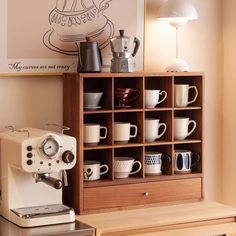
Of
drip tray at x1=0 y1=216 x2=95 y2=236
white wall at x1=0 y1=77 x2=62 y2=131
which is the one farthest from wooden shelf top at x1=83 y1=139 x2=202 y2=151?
drip tray at x1=0 y1=216 x2=95 y2=236

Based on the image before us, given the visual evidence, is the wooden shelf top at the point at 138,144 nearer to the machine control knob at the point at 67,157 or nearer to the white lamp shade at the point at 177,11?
the machine control knob at the point at 67,157

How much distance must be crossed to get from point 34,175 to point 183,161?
89 centimetres

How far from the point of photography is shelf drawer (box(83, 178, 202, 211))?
3174mm

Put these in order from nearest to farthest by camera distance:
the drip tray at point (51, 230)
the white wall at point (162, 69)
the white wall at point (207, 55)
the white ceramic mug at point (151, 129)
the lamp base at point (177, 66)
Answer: the drip tray at point (51, 230) → the white wall at point (162, 69) → the white ceramic mug at point (151, 129) → the lamp base at point (177, 66) → the white wall at point (207, 55)

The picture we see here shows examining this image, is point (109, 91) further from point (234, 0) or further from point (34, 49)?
point (234, 0)

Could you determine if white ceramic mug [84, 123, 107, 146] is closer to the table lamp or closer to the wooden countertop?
the wooden countertop

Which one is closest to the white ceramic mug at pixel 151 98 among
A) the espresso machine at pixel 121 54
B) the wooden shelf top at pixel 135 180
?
the espresso machine at pixel 121 54

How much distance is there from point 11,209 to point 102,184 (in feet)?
1.58

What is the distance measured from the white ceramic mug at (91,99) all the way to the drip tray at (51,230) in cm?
60

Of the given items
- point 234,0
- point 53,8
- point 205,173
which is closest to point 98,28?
Answer: point 53,8

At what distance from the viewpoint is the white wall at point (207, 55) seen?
3.56m

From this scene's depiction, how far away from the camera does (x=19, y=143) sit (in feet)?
9.26

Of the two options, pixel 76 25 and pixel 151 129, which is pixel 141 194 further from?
pixel 76 25

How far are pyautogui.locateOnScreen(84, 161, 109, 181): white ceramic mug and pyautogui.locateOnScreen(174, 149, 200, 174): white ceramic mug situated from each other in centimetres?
40
